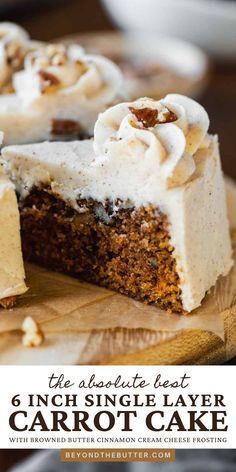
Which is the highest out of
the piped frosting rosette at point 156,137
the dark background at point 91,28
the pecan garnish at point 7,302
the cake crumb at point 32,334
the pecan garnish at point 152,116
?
the pecan garnish at point 152,116

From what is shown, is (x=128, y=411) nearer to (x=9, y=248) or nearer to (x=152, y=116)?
(x=9, y=248)

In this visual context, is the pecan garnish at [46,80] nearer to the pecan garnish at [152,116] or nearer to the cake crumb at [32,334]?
the pecan garnish at [152,116]

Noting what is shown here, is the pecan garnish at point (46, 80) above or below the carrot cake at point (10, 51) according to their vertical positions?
above

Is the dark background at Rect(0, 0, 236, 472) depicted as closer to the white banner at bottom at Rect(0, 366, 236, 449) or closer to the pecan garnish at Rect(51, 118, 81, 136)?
the pecan garnish at Rect(51, 118, 81, 136)

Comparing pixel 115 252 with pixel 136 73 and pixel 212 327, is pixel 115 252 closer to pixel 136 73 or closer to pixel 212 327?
pixel 212 327

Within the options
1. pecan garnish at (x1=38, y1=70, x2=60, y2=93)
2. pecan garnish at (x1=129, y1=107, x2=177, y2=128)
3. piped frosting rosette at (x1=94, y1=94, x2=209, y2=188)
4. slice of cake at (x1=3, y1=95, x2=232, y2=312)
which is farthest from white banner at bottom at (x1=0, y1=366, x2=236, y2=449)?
pecan garnish at (x1=38, y1=70, x2=60, y2=93)

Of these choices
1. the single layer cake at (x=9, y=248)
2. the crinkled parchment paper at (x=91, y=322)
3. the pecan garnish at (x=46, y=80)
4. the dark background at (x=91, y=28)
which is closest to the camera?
the crinkled parchment paper at (x=91, y=322)

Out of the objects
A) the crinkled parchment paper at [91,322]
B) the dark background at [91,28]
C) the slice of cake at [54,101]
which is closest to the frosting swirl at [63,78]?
the slice of cake at [54,101]

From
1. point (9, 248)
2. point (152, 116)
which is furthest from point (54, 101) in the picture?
point (9, 248)
